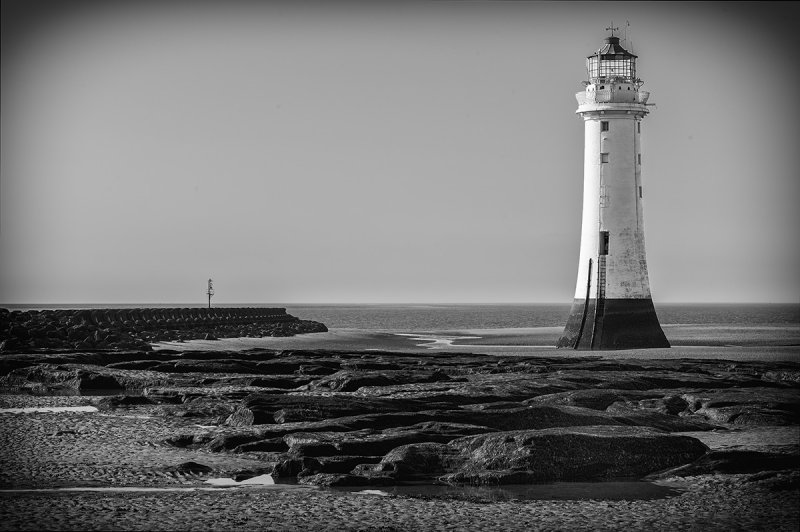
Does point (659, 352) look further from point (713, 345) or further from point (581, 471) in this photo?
point (581, 471)

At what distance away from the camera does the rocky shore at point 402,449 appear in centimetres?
1314

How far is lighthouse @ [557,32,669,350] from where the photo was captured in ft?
126

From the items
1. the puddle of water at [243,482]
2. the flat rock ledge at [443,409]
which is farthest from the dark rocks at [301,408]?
the puddle of water at [243,482]

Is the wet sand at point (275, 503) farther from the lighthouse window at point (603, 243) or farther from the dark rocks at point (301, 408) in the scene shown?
the lighthouse window at point (603, 243)

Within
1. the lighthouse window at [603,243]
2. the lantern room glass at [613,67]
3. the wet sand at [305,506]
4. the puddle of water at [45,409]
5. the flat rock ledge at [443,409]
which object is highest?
the lantern room glass at [613,67]

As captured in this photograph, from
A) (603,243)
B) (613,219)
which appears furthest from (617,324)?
(613,219)

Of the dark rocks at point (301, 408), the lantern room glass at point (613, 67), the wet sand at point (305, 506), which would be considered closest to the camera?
the wet sand at point (305, 506)

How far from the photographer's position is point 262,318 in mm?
71750

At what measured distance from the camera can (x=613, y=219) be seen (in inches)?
1506

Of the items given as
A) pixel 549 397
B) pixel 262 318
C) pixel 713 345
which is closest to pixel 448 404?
pixel 549 397

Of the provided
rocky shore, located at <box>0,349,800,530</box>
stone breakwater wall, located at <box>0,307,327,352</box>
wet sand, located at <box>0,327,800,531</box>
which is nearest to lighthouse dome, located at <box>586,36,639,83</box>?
rocky shore, located at <box>0,349,800,530</box>

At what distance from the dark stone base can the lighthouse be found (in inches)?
1.2

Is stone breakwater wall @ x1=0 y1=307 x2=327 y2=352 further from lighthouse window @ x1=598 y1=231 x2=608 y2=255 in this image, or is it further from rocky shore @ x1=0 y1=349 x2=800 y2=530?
lighthouse window @ x1=598 y1=231 x2=608 y2=255

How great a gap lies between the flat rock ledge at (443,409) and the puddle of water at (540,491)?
0.94 ft
